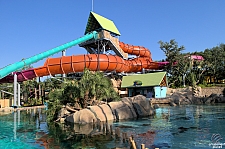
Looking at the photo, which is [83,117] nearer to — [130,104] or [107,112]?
[107,112]

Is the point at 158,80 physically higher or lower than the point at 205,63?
lower

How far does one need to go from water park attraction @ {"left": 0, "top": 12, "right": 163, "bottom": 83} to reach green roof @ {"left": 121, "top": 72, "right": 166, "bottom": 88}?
214cm

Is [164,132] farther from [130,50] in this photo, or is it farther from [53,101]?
[130,50]

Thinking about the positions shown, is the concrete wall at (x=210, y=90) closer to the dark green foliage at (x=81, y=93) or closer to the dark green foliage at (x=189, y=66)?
the dark green foliage at (x=189, y=66)

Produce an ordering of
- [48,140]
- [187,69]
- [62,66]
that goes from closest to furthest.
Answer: [48,140], [62,66], [187,69]

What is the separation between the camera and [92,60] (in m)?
35.1

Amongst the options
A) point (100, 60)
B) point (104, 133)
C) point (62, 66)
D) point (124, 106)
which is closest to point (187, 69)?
point (100, 60)

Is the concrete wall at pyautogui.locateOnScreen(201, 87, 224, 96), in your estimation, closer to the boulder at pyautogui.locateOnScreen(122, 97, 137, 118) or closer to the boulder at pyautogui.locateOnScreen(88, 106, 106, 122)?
the boulder at pyautogui.locateOnScreen(122, 97, 137, 118)

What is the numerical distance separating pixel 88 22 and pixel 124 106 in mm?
30581

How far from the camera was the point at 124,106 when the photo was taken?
63.2ft

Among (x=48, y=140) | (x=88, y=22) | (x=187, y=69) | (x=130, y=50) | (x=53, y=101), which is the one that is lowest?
(x=48, y=140)

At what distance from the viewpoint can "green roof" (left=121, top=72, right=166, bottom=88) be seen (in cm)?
3721

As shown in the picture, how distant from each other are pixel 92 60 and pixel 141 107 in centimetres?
1637

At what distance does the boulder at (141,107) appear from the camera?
2011 cm
